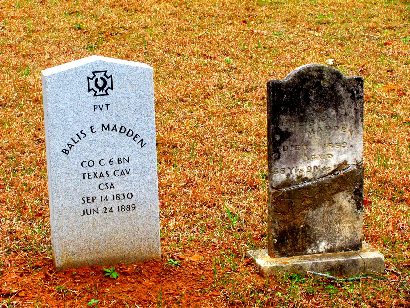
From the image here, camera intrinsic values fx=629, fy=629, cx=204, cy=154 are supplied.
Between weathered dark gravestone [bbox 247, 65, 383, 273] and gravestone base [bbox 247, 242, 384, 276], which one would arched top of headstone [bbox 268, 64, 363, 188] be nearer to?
weathered dark gravestone [bbox 247, 65, 383, 273]

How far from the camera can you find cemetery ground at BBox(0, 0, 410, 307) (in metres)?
4.98

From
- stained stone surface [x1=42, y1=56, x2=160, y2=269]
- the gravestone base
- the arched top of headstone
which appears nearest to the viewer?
stained stone surface [x1=42, y1=56, x2=160, y2=269]

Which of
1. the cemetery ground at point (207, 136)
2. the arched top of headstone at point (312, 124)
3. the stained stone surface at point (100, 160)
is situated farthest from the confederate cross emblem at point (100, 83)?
the cemetery ground at point (207, 136)

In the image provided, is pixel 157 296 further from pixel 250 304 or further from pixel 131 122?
pixel 131 122

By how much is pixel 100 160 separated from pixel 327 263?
2062 mm

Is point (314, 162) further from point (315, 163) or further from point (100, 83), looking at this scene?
point (100, 83)

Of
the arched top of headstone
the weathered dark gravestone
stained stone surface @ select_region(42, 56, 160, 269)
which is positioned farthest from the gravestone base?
stained stone surface @ select_region(42, 56, 160, 269)

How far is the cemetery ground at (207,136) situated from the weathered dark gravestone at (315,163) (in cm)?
35

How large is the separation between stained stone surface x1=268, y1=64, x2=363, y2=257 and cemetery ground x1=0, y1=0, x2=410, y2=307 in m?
0.37

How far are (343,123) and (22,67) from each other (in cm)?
772

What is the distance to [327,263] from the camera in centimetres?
526

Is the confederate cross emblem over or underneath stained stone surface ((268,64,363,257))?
over

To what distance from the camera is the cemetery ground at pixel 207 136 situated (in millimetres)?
4984

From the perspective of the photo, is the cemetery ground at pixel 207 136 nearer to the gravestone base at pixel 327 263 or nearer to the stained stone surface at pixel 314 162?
the gravestone base at pixel 327 263
